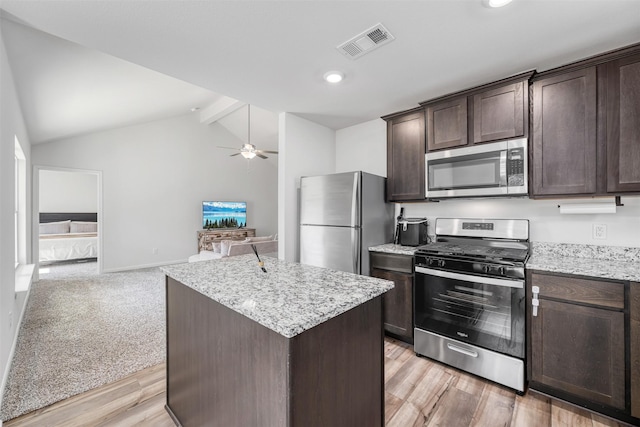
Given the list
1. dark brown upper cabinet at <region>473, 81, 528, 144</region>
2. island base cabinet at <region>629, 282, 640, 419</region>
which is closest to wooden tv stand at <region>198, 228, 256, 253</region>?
dark brown upper cabinet at <region>473, 81, 528, 144</region>

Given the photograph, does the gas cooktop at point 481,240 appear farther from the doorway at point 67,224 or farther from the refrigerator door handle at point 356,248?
the doorway at point 67,224

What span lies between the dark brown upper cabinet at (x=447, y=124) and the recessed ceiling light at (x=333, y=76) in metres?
0.96

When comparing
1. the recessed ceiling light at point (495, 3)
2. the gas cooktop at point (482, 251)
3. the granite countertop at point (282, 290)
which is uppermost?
the recessed ceiling light at point (495, 3)

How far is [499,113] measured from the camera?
2.23m

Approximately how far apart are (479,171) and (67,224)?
883 cm

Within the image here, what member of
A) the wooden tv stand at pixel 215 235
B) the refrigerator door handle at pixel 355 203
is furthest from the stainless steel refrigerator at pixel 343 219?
the wooden tv stand at pixel 215 235

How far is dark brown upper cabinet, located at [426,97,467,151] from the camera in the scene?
95.3 inches

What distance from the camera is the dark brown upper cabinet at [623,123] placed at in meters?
1.75

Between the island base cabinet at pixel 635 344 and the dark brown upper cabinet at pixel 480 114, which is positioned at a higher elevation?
the dark brown upper cabinet at pixel 480 114

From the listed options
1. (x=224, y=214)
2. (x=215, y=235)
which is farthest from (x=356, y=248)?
(x=224, y=214)

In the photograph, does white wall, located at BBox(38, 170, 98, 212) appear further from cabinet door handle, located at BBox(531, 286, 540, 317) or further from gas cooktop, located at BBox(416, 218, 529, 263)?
cabinet door handle, located at BBox(531, 286, 540, 317)

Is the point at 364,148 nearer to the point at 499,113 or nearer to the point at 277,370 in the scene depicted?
the point at 499,113

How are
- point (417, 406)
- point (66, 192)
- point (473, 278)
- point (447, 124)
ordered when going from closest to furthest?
point (417, 406), point (473, 278), point (447, 124), point (66, 192)

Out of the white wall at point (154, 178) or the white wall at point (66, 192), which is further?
the white wall at point (66, 192)
